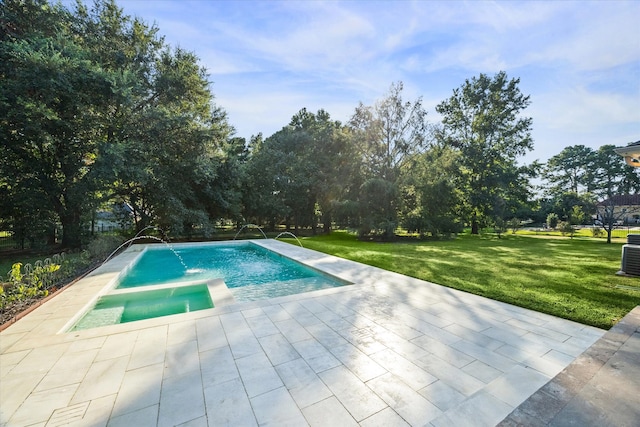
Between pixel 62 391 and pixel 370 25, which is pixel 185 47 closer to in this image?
pixel 370 25

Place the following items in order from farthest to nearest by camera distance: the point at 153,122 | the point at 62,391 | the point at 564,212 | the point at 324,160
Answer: the point at 564,212, the point at 324,160, the point at 153,122, the point at 62,391

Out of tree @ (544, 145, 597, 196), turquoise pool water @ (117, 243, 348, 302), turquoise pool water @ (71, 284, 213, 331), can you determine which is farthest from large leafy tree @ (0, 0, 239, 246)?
tree @ (544, 145, 597, 196)

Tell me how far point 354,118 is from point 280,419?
1644 centimetres

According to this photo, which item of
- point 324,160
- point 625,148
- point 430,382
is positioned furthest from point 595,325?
point 324,160

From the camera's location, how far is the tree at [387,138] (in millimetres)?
15516

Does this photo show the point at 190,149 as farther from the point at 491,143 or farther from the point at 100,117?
the point at 491,143

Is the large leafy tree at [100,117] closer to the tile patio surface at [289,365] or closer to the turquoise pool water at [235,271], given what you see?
the turquoise pool water at [235,271]

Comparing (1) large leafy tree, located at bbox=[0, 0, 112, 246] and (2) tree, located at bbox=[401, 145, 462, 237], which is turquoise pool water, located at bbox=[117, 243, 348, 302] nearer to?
(1) large leafy tree, located at bbox=[0, 0, 112, 246]

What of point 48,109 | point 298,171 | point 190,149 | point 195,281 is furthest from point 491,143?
point 48,109

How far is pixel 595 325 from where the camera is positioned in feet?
10.5

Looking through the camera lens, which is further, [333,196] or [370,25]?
A: [333,196]

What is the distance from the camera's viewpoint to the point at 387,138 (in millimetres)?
16016

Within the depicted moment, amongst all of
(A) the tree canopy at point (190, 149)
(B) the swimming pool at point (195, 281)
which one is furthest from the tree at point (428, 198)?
(B) the swimming pool at point (195, 281)

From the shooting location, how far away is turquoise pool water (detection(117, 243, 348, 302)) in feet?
19.4
